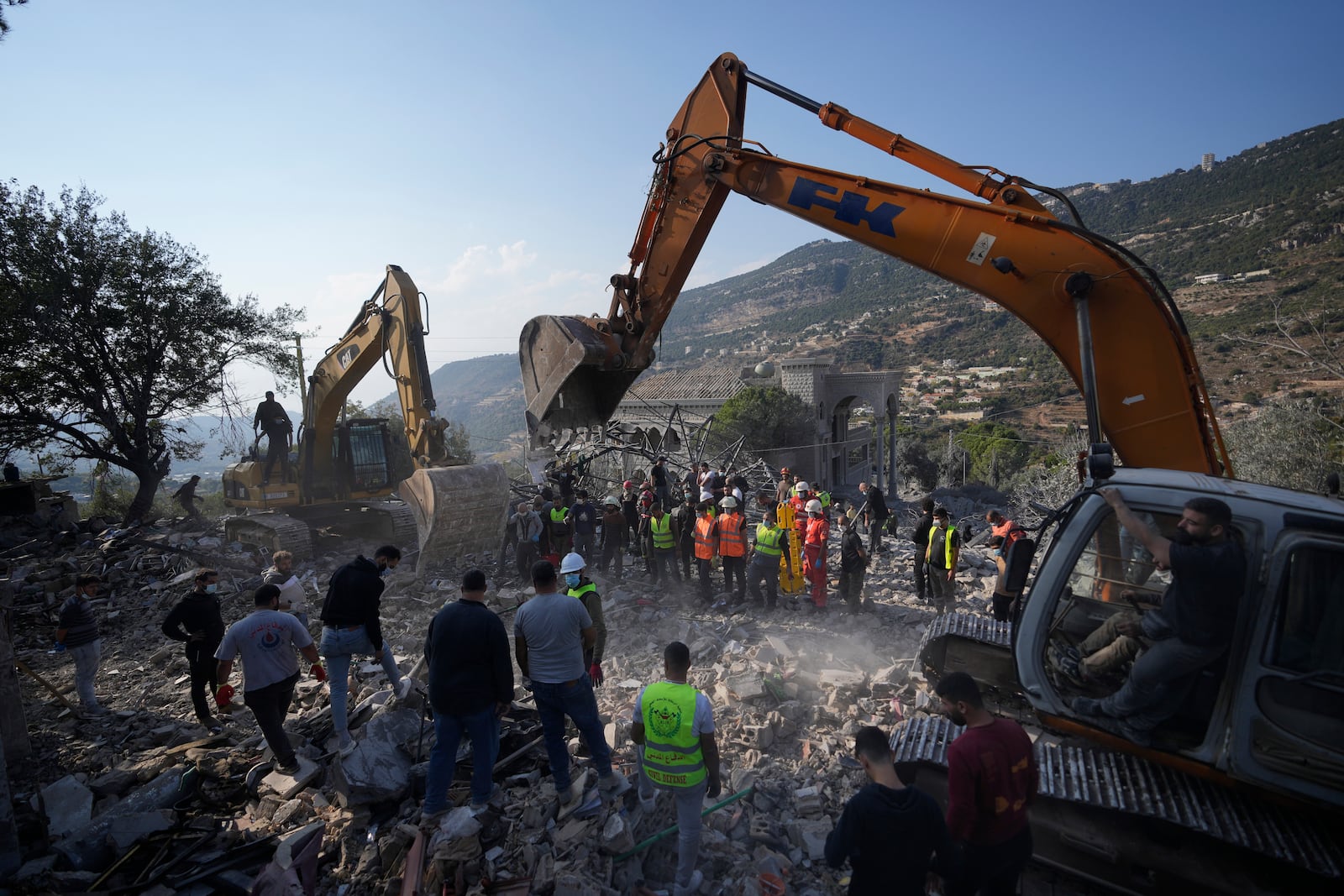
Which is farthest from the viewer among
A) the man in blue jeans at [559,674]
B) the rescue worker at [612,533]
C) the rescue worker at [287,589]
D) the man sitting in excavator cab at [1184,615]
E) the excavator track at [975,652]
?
the rescue worker at [612,533]

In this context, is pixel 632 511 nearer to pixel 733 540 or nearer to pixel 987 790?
pixel 733 540

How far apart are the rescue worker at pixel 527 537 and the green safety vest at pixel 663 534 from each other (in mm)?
1884

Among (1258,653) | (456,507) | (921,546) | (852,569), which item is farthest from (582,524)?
(1258,653)

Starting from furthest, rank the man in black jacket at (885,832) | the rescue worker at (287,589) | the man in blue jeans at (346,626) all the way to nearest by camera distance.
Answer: the rescue worker at (287,589) < the man in blue jeans at (346,626) < the man in black jacket at (885,832)

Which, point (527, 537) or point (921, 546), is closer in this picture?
point (921, 546)

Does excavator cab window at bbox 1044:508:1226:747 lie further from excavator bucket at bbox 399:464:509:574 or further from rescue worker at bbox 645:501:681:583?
excavator bucket at bbox 399:464:509:574

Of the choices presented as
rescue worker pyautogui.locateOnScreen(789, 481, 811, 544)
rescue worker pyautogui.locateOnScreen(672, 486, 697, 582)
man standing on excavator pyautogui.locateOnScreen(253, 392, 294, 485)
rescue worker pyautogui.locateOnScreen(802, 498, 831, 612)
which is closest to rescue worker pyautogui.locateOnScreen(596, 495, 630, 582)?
rescue worker pyautogui.locateOnScreen(672, 486, 697, 582)

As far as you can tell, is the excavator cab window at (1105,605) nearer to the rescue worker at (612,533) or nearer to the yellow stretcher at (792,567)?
the yellow stretcher at (792,567)

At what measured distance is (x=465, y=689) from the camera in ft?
13.3

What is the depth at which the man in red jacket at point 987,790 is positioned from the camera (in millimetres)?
2766

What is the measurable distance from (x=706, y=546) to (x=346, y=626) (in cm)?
512

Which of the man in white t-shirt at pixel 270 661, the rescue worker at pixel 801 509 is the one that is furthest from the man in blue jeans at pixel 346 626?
the rescue worker at pixel 801 509

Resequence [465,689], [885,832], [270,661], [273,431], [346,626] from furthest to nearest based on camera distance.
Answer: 1. [273,431]
2. [346,626]
3. [270,661]
4. [465,689]
5. [885,832]

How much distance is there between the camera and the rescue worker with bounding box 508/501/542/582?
991 centimetres
